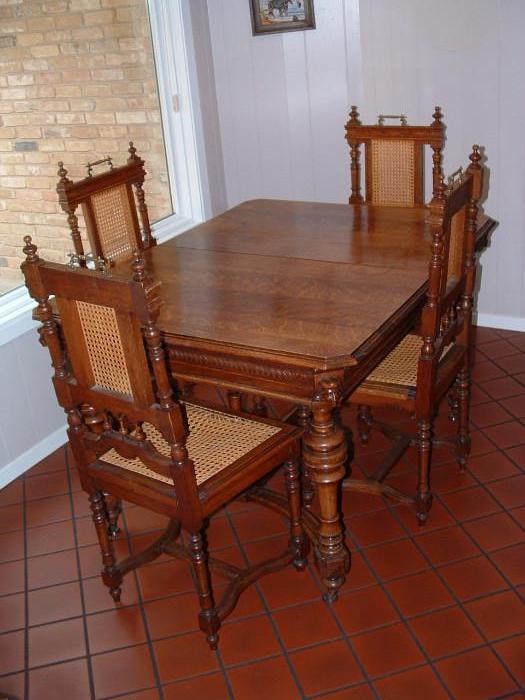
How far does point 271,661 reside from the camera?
2.12m

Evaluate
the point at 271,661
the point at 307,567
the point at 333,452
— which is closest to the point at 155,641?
the point at 271,661

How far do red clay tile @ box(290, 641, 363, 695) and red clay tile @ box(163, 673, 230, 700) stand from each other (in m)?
0.20

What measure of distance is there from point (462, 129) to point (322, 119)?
68 cm

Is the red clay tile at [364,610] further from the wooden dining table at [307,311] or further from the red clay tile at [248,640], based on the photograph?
the red clay tile at [248,640]

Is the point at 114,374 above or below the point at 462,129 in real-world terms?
below

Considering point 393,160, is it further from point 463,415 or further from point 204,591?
point 204,591

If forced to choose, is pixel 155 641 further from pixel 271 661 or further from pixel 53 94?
pixel 53 94

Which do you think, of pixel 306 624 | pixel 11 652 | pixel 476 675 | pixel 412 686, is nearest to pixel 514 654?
pixel 476 675

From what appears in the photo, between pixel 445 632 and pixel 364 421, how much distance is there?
1.01 m

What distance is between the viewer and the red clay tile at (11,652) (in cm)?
218

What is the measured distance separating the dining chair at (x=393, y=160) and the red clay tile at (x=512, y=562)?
1.45m

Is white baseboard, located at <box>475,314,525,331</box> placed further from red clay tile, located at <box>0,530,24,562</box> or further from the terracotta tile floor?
red clay tile, located at <box>0,530,24,562</box>

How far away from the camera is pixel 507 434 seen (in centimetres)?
299

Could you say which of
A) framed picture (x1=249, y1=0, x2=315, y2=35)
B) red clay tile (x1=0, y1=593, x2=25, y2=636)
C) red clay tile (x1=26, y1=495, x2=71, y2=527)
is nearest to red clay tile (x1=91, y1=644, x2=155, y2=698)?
red clay tile (x1=0, y1=593, x2=25, y2=636)
